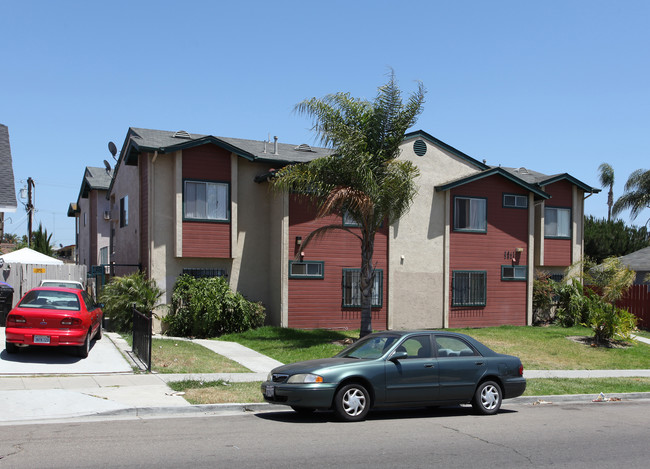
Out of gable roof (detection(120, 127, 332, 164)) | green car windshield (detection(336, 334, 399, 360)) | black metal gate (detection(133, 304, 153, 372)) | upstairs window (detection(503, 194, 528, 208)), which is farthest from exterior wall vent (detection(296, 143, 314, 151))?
green car windshield (detection(336, 334, 399, 360))

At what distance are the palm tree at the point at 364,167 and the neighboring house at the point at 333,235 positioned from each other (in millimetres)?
3258

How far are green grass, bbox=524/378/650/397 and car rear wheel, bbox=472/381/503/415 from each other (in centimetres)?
245

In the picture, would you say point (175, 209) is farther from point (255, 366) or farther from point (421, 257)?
point (421, 257)

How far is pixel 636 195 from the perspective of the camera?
4303cm

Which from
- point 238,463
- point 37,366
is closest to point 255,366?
point 37,366

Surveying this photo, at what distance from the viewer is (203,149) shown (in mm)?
21266

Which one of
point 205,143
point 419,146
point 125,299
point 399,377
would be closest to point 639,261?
point 419,146

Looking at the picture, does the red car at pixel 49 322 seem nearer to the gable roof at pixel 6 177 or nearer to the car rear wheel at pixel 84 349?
the car rear wheel at pixel 84 349

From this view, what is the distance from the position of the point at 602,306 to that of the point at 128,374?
51.0 feet

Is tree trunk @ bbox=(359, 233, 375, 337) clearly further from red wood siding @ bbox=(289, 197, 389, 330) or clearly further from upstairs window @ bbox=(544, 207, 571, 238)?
upstairs window @ bbox=(544, 207, 571, 238)

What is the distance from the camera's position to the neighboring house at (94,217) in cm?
3234

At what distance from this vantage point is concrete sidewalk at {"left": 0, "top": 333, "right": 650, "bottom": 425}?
9.73 meters

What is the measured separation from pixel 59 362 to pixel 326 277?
1027 centimetres

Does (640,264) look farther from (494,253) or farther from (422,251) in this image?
(422,251)
